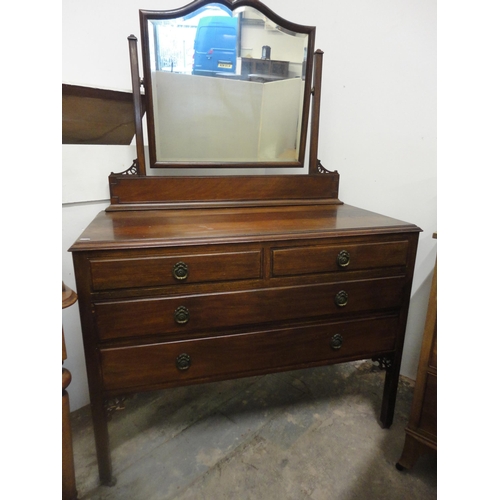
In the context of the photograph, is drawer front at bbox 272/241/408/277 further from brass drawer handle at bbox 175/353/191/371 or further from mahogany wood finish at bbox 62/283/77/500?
mahogany wood finish at bbox 62/283/77/500

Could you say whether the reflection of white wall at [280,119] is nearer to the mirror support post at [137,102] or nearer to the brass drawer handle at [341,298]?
the mirror support post at [137,102]

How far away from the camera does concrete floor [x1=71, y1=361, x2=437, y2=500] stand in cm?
114

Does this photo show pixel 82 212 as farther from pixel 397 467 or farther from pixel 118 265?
pixel 397 467

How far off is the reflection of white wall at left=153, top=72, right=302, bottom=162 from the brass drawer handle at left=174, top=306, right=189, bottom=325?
0.62 m

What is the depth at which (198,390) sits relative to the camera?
1.61 meters

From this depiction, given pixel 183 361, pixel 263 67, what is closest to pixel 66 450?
pixel 183 361

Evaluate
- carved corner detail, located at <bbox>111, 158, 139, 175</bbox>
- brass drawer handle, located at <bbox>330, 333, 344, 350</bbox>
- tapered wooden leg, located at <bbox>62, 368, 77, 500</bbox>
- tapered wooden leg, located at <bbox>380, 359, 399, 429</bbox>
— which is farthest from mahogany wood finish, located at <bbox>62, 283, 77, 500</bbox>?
tapered wooden leg, located at <bbox>380, 359, 399, 429</bbox>

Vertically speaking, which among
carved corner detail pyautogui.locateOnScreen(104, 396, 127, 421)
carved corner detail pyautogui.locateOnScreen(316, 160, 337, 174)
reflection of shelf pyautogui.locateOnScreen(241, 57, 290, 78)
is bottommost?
carved corner detail pyautogui.locateOnScreen(104, 396, 127, 421)

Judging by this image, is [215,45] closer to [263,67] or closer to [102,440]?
[263,67]

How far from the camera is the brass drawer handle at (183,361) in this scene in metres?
1.06

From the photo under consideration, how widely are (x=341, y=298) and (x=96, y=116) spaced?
1.11 meters

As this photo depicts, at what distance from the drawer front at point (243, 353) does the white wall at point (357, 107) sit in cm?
51
